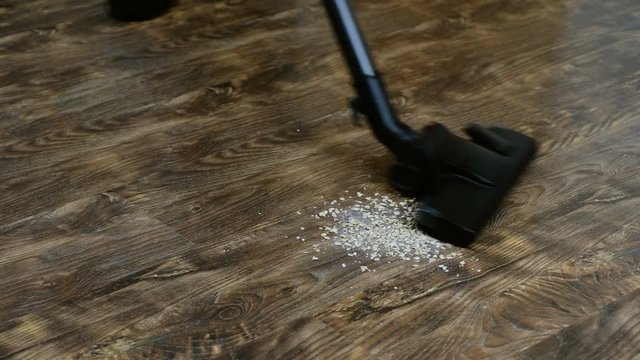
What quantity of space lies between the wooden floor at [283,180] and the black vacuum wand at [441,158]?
0.04 m

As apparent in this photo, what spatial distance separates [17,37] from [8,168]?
1.79 ft

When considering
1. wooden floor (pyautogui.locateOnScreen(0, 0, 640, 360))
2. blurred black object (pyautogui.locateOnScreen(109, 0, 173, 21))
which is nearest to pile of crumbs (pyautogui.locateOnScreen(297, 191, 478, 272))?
wooden floor (pyautogui.locateOnScreen(0, 0, 640, 360))

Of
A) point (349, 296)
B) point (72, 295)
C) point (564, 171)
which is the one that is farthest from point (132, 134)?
point (564, 171)

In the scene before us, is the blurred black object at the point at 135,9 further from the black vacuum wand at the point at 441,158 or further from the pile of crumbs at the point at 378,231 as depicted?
the pile of crumbs at the point at 378,231

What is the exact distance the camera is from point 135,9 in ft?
6.21

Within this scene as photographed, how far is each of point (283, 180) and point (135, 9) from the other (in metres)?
0.72

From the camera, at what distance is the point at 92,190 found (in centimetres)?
133

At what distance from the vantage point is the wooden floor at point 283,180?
1.06 meters

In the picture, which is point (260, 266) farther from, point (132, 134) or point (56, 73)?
point (56, 73)

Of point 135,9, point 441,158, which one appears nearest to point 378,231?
point 441,158

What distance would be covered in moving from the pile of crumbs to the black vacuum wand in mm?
22

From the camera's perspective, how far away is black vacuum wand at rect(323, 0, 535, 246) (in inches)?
47.4

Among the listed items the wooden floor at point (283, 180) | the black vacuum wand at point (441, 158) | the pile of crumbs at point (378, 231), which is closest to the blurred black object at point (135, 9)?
the wooden floor at point (283, 180)

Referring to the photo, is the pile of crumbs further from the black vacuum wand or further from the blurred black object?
the blurred black object
